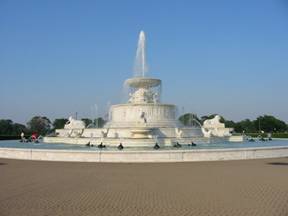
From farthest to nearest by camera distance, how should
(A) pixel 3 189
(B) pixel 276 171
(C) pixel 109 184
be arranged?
(B) pixel 276 171 < (C) pixel 109 184 < (A) pixel 3 189

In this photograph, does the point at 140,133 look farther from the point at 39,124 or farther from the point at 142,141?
the point at 39,124

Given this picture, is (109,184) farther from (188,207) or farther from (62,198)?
(188,207)

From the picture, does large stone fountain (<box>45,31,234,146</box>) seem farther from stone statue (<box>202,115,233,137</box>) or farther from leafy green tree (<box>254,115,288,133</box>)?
leafy green tree (<box>254,115,288,133</box>)

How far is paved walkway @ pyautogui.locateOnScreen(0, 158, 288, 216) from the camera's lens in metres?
7.76

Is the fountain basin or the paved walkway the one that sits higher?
the fountain basin

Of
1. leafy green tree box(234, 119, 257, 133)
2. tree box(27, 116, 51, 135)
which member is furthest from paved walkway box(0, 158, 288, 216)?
leafy green tree box(234, 119, 257, 133)

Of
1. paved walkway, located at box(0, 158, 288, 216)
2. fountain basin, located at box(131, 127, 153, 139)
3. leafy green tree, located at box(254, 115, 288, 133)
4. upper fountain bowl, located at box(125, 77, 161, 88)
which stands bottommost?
paved walkway, located at box(0, 158, 288, 216)

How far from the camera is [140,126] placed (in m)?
28.7

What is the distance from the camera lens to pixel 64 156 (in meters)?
18.5

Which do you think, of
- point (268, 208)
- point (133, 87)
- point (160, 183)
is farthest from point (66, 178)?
point (133, 87)

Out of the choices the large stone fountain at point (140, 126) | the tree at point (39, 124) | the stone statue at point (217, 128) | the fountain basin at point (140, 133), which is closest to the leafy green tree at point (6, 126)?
the tree at point (39, 124)

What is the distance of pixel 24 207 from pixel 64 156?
10526 mm

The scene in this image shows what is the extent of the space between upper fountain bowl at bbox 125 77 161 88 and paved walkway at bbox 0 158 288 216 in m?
22.4

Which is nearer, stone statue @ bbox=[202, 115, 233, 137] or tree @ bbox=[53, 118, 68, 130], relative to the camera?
stone statue @ bbox=[202, 115, 233, 137]
